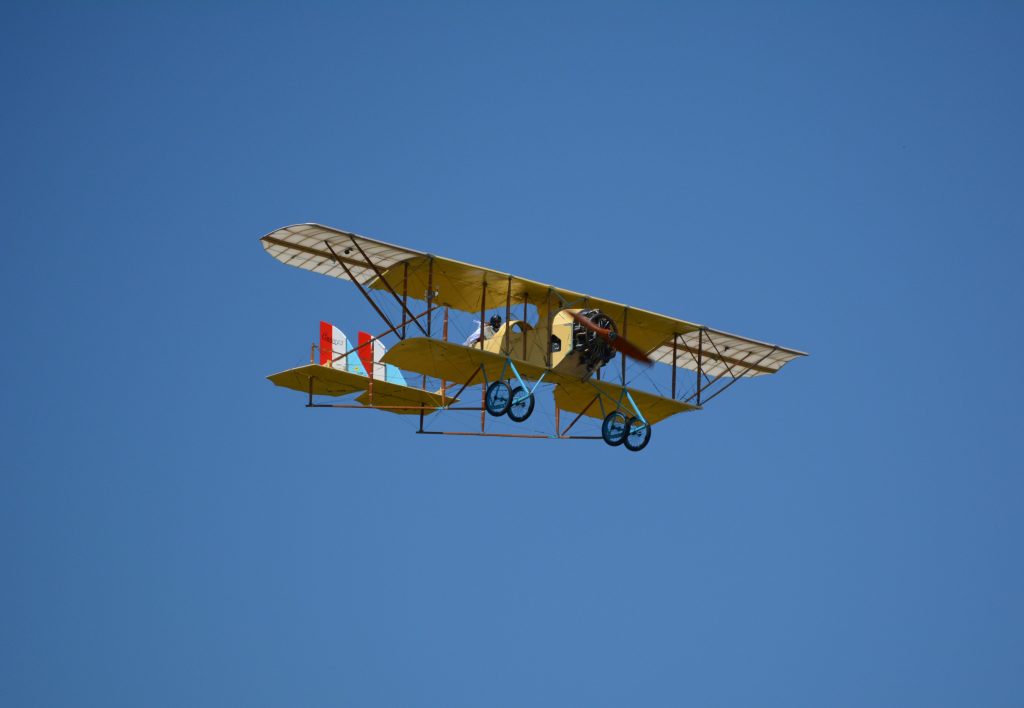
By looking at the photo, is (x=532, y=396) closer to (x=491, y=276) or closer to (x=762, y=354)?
(x=491, y=276)

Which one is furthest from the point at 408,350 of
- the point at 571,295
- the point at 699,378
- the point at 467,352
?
the point at 699,378

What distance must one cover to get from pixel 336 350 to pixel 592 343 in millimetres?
7855

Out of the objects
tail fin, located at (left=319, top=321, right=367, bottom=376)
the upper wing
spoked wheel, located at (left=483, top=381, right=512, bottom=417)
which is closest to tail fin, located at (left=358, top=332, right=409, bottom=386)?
tail fin, located at (left=319, top=321, right=367, bottom=376)

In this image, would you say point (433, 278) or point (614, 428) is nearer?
point (433, 278)

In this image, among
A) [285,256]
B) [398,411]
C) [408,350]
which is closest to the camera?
[408,350]

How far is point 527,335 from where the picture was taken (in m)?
41.8

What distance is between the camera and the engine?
41188mm

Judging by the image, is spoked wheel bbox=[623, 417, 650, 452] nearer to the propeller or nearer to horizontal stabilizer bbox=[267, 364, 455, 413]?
the propeller

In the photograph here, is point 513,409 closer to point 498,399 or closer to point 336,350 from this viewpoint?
point 498,399

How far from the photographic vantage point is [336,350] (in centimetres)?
4656

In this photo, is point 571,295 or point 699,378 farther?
point 699,378

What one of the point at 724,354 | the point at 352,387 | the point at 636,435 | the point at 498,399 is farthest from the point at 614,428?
the point at 352,387

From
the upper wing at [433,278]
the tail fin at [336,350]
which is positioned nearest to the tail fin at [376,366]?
the tail fin at [336,350]

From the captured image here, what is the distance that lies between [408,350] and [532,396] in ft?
8.76
